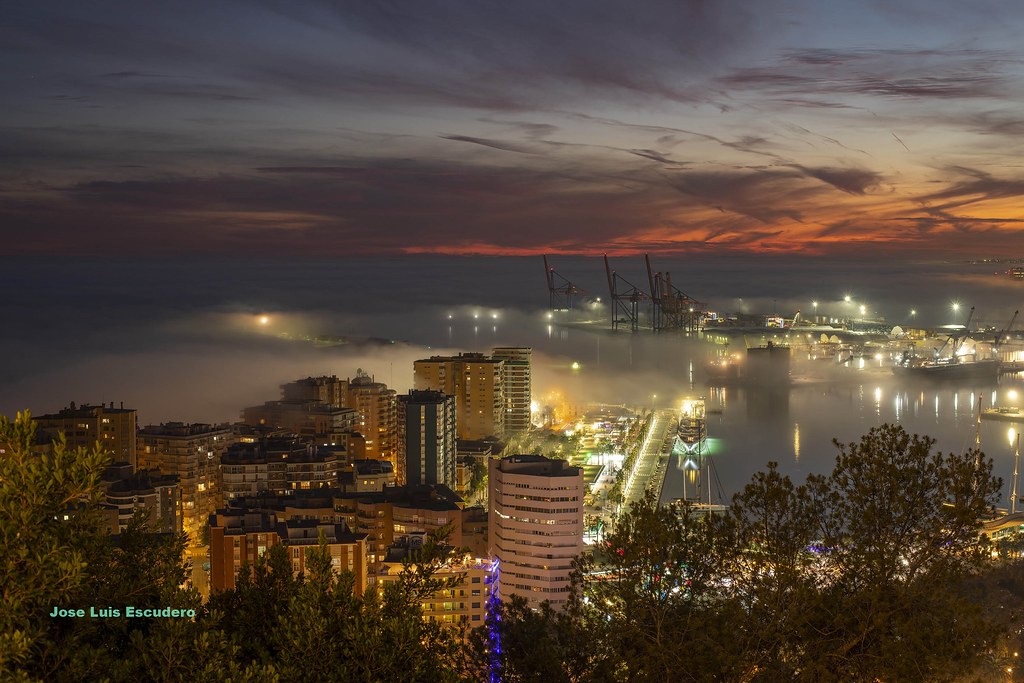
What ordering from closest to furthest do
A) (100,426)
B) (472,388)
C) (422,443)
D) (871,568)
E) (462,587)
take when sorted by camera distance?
(871,568) < (462,587) < (100,426) < (422,443) < (472,388)

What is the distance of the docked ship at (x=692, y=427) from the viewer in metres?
12.3

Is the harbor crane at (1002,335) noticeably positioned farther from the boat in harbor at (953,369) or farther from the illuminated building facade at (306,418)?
the illuminated building facade at (306,418)

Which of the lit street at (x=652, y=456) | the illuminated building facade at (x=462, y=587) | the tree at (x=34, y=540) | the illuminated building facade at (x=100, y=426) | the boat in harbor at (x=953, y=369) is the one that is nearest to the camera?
the tree at (x=34, y=540)

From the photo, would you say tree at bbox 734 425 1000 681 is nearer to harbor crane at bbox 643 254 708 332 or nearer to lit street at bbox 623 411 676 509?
lit street at bbox 623 411 676 509

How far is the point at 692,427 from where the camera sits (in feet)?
43.8

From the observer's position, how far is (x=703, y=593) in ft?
7.64

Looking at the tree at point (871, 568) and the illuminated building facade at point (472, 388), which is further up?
the tree at point (871, 568)

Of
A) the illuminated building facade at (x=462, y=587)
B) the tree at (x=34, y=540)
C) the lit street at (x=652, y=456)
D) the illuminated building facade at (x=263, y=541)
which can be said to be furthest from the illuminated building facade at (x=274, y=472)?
the tree at (x=34, y=540)

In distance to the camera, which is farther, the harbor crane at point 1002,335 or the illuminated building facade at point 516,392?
the harbor crane at point 1002,335

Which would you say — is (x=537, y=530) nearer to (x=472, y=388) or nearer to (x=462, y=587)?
(x=462, y=587)

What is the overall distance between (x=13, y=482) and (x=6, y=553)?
→ 4.8 inches

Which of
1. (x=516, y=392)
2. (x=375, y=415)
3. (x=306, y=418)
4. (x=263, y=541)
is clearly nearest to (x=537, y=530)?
(x=263, y=541)

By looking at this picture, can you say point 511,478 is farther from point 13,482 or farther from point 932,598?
point 13,482

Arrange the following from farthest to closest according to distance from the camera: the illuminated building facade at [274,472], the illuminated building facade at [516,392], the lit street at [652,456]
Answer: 1. the illuminated building facade at [516,392]
2. the lit street at [652,456]
3. the illuminated building facade at [274,472]
